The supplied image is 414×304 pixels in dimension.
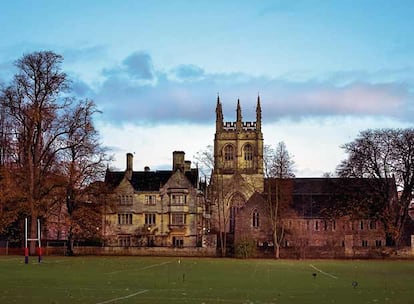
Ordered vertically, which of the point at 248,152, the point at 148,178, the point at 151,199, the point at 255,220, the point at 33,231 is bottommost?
the point at 255,220

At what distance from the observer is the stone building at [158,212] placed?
288 feet

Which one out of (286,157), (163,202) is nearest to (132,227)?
(163,202)

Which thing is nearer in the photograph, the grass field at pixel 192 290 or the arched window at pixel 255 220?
the grass field at pixel 192 290

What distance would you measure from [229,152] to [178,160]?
31835 millimetres

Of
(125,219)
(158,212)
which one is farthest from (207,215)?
(125,219)

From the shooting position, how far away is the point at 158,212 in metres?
88.6

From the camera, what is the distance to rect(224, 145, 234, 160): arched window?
4744 inches

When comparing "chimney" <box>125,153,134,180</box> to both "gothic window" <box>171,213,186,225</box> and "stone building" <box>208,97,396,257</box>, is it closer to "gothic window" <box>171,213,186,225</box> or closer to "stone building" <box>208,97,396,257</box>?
"gothic window" <box>171,213,186,225</box>

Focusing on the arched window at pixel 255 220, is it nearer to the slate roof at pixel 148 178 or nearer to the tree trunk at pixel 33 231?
the slate roof at pixel 148 178

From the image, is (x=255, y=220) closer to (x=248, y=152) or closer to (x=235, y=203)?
(x=235, y=203)

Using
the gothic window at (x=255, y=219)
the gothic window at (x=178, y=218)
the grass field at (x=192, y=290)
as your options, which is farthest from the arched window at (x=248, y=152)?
the grass field at (x=192, y=290)

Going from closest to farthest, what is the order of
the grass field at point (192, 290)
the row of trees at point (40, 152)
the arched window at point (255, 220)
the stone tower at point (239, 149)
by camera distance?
1. the grass field at point (192, 290)
2. the row of trees at point (40, 152)
3. the arched window at point (255, 220)
4. the stone tower at point (239, 149)

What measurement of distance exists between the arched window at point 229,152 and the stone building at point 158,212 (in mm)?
31038

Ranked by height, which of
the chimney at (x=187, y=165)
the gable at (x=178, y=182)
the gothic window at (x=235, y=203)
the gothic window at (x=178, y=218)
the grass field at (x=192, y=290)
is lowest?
the grass field at (x=192, y=290)
